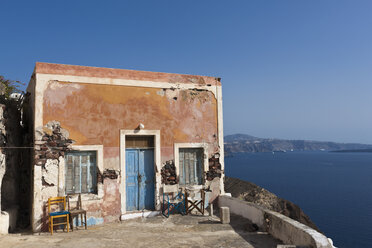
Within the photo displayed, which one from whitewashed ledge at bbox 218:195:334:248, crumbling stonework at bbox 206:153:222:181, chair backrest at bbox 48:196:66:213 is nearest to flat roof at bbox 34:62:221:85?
crumbling stonework at bbox 206:153:222:181

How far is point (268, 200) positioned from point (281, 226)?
74.2 ft

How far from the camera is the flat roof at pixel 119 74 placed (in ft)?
25.5

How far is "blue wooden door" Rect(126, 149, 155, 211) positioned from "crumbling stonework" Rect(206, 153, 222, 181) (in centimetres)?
201

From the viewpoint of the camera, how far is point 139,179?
8695mm

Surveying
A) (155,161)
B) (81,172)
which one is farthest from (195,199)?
(81,172)

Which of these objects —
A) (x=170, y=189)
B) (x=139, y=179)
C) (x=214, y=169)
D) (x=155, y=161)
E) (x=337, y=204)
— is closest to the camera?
(x=139, y=179)

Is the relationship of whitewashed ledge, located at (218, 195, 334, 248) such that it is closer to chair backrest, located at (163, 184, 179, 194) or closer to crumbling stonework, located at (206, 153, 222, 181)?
crumbling stonework, located at (206, 153, 222, 181)

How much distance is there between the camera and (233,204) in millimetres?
8773

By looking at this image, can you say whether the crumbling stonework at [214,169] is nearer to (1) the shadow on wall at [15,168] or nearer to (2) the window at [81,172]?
(2) the window at [81,172]

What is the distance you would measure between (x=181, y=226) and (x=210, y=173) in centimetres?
244

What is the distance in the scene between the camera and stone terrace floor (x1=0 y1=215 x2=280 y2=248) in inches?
245

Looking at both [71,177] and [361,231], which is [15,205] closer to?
[71,177]

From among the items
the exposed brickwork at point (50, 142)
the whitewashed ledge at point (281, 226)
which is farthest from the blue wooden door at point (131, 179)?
the whitewashed ledge at point (281, 226)

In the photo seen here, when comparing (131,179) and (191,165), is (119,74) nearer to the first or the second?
(131,179)
